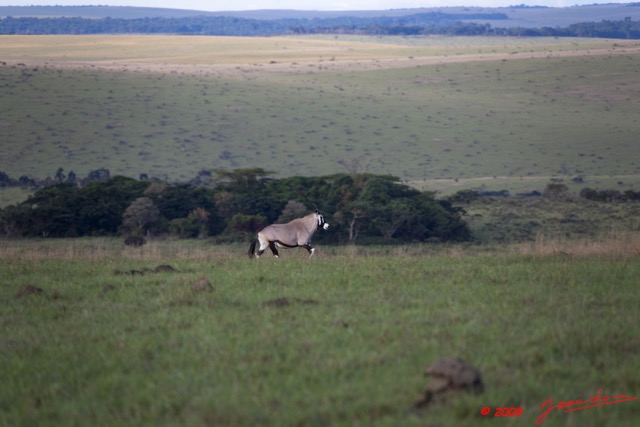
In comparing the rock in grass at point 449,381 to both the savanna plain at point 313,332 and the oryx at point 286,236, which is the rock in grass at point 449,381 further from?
the oryx at point 286,236

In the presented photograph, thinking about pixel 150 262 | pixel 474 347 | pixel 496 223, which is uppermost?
pixel 474 347

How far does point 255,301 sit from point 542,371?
3754 mm

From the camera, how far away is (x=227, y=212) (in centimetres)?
3034

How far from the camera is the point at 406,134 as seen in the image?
198 feet

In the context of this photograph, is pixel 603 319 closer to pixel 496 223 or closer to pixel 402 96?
pixel 496 223

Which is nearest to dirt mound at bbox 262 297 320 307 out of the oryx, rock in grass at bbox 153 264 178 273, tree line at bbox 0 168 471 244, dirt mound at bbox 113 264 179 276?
dirt mound at bbox 113 264 179 276

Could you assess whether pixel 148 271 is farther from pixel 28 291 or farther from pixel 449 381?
pixel 449 381

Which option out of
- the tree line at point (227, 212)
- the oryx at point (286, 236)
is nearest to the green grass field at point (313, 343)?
the oryx at point (286, 236)

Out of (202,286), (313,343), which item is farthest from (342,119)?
(313,343)

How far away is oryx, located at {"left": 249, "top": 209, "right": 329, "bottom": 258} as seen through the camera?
15180mm

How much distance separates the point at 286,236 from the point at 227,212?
1508cm

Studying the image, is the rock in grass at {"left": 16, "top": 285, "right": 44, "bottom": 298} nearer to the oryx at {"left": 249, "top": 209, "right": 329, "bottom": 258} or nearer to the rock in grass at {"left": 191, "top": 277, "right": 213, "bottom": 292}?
the rock in grass at {"left": 191, "top": 277, "right": 213, "bottom": 292}

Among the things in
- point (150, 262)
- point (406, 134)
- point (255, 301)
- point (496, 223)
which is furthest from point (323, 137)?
point (255, 301)

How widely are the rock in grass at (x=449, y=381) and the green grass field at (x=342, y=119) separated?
3827cm
